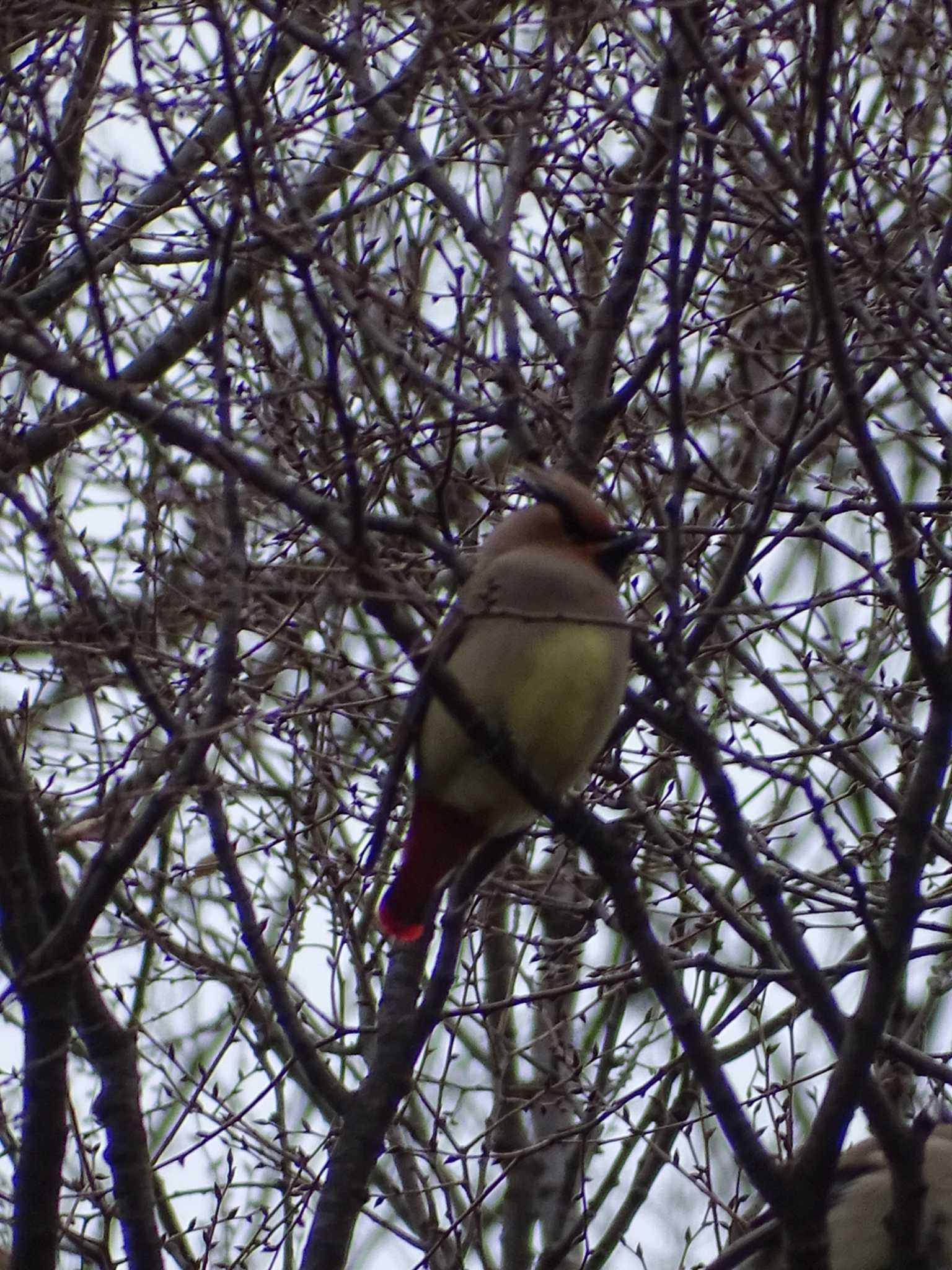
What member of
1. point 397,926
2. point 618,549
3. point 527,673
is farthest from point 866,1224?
point 618,549

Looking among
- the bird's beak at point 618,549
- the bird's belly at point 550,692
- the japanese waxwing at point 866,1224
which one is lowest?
the japanese waxwing at point 866,1224

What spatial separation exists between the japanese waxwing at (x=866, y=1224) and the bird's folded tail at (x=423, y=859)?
1.19 m

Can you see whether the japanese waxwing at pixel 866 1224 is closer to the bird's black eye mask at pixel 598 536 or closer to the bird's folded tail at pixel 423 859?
the bird's folded tail at pixel 423 859

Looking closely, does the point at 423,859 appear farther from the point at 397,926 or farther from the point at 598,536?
the point at 598,536

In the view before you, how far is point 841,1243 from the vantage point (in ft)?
15.3

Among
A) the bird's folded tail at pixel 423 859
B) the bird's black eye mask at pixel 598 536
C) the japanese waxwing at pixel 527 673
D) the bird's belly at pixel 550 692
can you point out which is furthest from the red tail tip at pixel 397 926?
the bird's black eye mask at pixel 598 536

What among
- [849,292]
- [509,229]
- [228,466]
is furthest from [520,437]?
[849,292]

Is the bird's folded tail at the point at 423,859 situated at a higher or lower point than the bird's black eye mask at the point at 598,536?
lower

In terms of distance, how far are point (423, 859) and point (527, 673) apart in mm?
840

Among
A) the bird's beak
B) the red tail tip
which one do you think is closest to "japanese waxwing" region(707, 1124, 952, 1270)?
the red tail tip

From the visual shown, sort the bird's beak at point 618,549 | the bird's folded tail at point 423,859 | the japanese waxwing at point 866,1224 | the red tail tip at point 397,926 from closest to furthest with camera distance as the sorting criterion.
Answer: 1. the japanese waxwing at point 866,1224
2. the bird's beak at point 618,549
3. the bird's folded tail at point 423,859
4. the red tail tip at point 397,926

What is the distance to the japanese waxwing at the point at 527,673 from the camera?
4.42 metres

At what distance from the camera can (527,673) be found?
14.6 feet

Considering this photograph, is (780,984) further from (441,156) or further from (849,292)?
(441,156)
